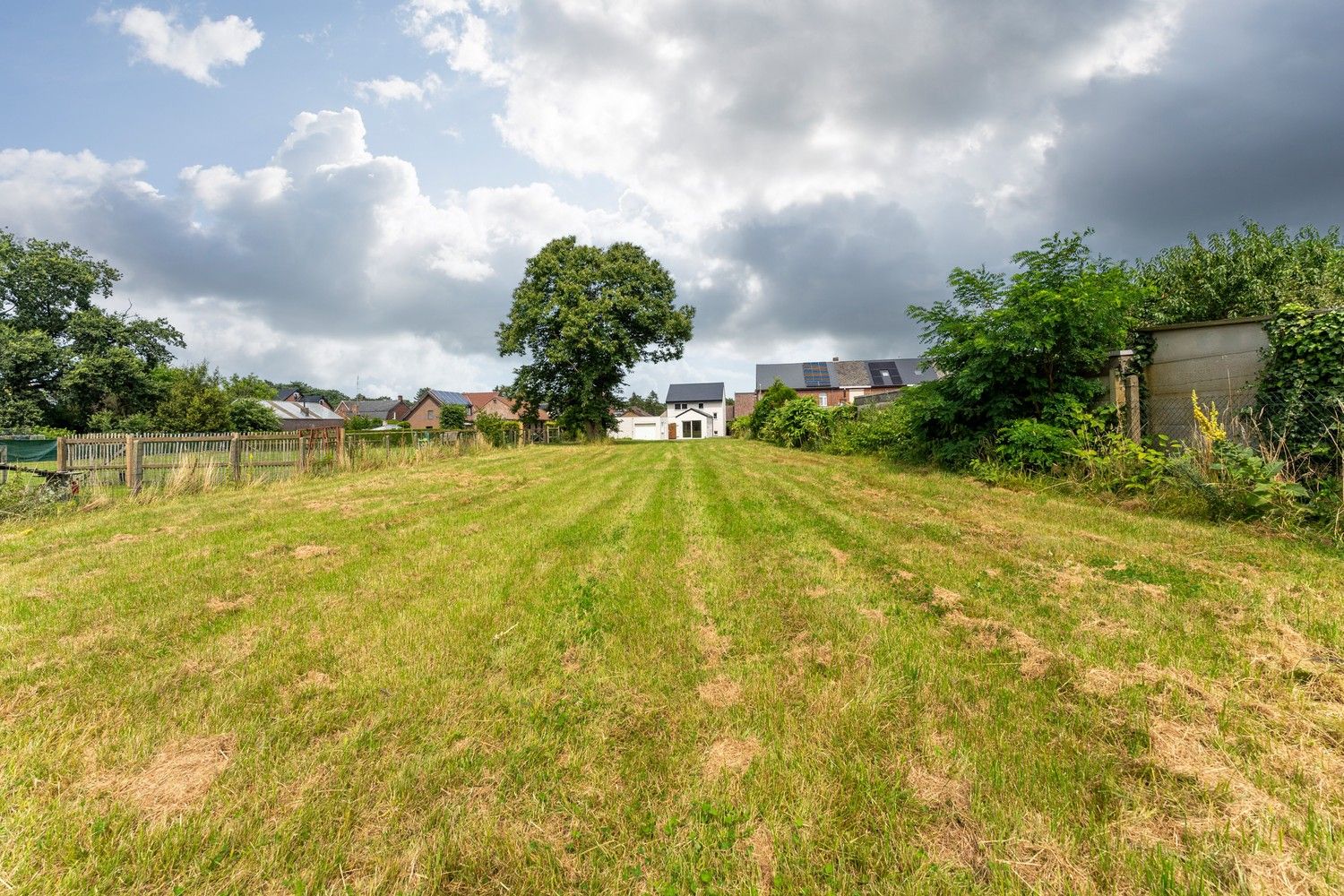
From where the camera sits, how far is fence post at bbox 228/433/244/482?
12.0m

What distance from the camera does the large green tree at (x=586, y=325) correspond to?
1240 inches

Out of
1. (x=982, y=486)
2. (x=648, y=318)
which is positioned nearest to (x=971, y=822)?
(x=982, y=486)

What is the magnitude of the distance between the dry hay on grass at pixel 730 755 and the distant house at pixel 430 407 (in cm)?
6333

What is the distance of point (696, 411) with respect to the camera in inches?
2131

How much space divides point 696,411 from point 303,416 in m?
43.5

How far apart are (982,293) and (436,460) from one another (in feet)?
59.5

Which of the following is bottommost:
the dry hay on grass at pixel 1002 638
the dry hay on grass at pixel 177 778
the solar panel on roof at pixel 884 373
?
the dry hay on grass at pixel 177 778

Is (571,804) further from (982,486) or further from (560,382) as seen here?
(560,382)

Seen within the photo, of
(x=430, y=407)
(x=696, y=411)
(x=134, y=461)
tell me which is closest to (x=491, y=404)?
(x=430, y=407)

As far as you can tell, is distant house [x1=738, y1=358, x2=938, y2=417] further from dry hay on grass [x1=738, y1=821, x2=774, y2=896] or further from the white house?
dry hay on grass [x1=738, y1=821, x2=774, y2=896]

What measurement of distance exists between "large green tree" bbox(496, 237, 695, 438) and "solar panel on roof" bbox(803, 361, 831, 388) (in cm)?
2510

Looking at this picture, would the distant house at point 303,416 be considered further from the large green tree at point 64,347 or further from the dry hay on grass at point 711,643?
the dry hay on grass at point 711,643

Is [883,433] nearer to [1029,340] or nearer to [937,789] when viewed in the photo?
[1029,340]

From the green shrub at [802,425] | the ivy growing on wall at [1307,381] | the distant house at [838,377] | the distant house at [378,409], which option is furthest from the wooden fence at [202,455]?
the distant house at [378,409]
